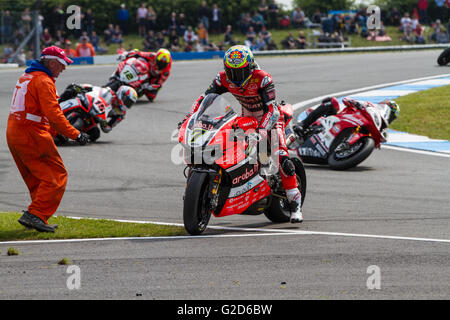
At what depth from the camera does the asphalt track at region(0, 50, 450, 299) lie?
5922 millimetres

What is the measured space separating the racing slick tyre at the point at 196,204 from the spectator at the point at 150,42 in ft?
83.5

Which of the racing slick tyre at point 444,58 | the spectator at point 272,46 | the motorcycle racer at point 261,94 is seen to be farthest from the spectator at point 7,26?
the motorcycle racer at point 261,94

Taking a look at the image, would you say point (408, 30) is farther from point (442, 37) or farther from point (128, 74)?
point (128, 74)

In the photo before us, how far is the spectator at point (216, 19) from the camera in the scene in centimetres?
3641

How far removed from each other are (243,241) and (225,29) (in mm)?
31249

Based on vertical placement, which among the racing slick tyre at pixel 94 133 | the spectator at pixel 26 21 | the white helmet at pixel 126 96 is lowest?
the racing slick tyre at pixel 94 133

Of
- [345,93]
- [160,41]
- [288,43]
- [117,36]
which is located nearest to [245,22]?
[288,43]

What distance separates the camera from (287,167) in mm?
8492

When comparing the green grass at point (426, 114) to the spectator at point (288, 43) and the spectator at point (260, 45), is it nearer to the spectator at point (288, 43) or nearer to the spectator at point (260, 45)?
the spectator at point (260, 45)

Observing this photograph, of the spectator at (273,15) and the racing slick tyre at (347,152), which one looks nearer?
the racing slick tyre at (347,152)

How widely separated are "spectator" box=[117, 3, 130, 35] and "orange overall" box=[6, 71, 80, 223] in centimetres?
2723

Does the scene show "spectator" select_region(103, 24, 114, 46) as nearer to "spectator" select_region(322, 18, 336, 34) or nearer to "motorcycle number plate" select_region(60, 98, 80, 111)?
"spectator" select_region(322, 18, 336, 34)

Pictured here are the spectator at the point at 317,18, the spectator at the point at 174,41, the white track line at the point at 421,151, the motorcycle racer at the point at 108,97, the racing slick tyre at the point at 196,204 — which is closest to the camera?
the racing slick tyre at the point at 196,204
